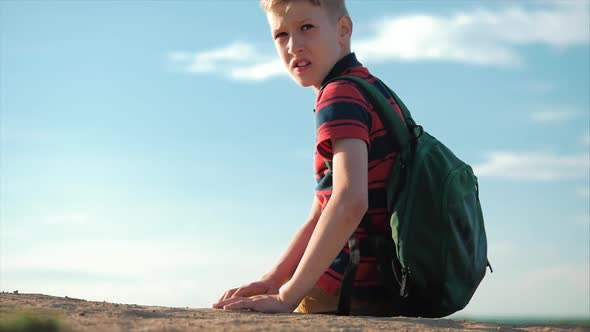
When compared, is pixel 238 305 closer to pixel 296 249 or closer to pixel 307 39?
pixel 296 249

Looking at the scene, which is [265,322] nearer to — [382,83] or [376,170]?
[376,170]

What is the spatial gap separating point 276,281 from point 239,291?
29 cm

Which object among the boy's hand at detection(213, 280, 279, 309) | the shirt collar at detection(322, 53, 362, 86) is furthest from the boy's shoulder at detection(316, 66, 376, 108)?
the boy's hand at detection(213, 280, 279, 309)

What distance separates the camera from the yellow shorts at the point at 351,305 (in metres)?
4.82

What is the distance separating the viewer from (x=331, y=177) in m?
4.80

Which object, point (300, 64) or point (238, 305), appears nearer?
point (238, 305)

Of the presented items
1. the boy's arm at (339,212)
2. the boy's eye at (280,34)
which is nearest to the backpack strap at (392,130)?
the boy's arm at (339,212)

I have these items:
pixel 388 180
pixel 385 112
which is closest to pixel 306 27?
pixel 385 112

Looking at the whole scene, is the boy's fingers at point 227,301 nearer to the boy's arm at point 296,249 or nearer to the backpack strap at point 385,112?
the boy's arm at point 296,249

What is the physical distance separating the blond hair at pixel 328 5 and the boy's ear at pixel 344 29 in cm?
3

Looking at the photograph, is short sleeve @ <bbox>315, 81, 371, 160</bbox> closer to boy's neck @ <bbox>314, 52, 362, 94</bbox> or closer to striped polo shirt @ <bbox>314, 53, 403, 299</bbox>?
striped polo shirt @ <bbox>314, 53, 403, 299</bbox>

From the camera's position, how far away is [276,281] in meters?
5.27

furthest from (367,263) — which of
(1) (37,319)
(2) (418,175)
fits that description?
(1) (37,319)

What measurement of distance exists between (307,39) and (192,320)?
1.99 metres
